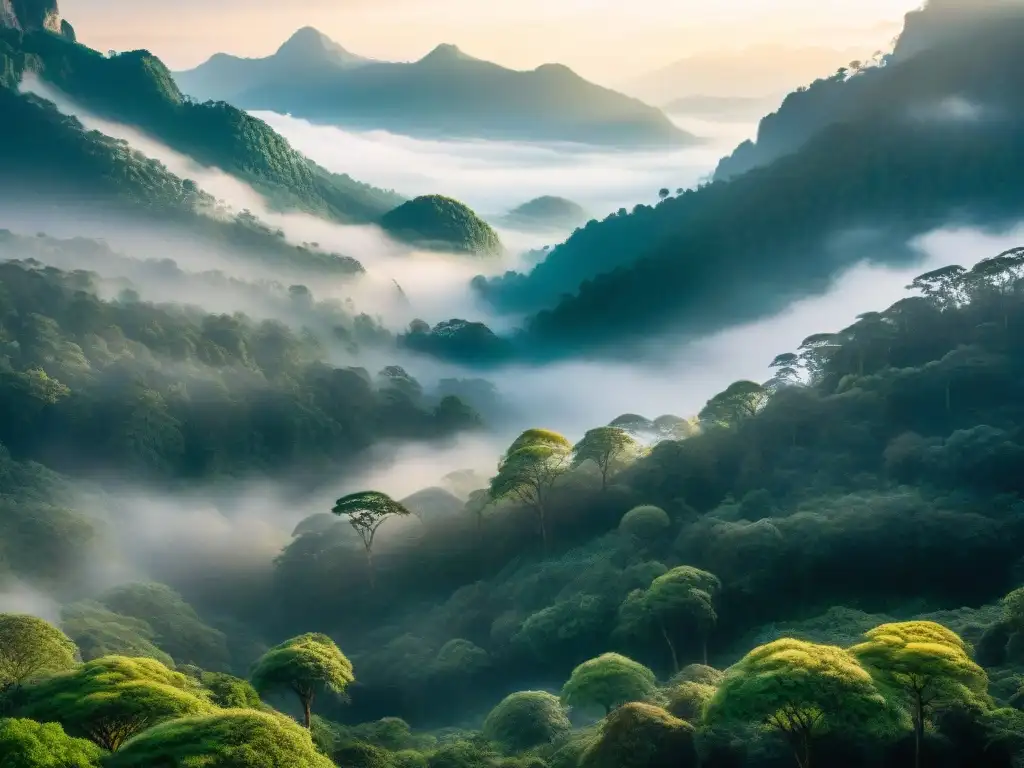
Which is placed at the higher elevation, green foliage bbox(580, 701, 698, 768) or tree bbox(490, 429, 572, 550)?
tree bbox(490, 429, 572, 550)

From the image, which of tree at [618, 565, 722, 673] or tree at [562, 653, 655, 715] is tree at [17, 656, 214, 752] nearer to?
tree at [562, 653, 655, 715]

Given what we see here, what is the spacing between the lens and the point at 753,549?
227ft

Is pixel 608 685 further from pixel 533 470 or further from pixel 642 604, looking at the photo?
pixel 533 470

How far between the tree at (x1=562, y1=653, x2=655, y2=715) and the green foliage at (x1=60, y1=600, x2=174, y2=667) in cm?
2896

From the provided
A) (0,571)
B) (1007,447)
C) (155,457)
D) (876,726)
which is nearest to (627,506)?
(1007,447)

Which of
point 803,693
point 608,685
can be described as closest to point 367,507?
point 608,685

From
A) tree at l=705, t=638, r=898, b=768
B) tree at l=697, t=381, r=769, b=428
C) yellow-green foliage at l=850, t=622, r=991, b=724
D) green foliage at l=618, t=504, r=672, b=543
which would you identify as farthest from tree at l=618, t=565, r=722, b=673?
tree at l=697, t=381, r=769, b=428

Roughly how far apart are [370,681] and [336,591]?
18.6m

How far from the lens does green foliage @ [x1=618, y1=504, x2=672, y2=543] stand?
79.4m

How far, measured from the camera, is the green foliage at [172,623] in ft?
256

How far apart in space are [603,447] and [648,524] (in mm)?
12401

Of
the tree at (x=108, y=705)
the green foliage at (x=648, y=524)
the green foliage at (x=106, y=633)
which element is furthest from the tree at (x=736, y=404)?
the tree at (x=108, y=705)

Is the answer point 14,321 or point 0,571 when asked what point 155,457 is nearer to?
point 14,321

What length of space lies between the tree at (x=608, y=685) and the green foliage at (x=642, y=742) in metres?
9.54
